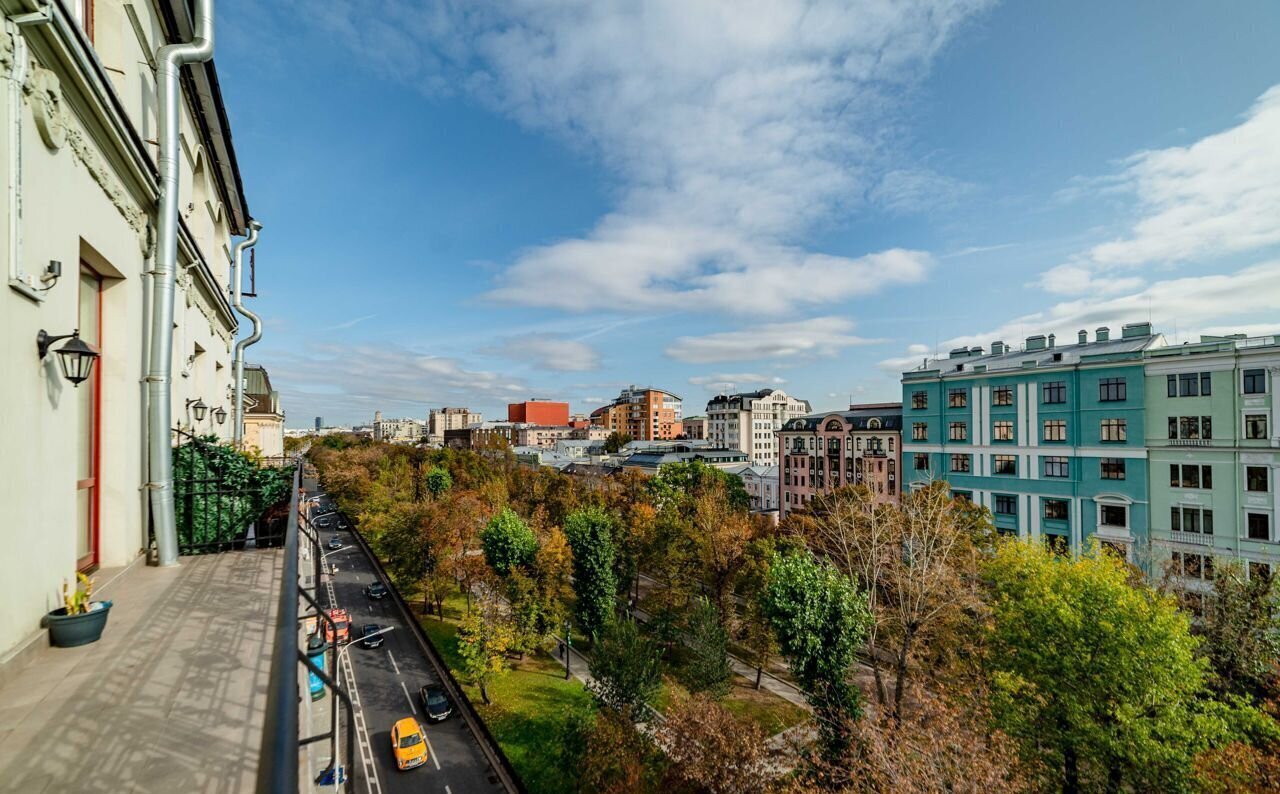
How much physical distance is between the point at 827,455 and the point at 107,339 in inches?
1788

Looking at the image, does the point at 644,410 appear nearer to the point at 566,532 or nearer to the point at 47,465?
the point at 566,532

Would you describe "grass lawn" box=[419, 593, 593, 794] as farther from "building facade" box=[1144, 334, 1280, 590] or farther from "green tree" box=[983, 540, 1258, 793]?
"building facade" box=[1144, 334, 1280, 590]

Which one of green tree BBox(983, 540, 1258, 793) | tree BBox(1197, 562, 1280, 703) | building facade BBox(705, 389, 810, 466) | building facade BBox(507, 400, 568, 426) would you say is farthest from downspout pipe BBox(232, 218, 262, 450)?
building facade BBox(507, 400, 568, 426)

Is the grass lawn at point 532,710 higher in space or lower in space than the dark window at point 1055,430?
lower

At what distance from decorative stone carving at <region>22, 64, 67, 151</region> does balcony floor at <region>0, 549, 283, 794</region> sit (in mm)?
4277

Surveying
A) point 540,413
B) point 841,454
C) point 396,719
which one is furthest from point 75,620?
point 540,413

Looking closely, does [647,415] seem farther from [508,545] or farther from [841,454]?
[508,545]

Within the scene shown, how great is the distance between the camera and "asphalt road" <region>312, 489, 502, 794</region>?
15891 mm

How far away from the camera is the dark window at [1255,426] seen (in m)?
21.9

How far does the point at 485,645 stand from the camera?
804 inches

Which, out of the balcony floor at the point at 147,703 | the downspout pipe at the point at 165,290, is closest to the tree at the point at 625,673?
the downspout pipe at the point at 165,290

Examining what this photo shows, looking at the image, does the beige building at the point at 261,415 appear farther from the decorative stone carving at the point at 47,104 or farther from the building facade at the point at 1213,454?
the building facade at the point at 1213,454

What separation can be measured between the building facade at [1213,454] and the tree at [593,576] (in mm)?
21690

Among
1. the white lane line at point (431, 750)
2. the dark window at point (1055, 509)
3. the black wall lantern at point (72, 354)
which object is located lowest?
the white lane line at point (431, 750)
